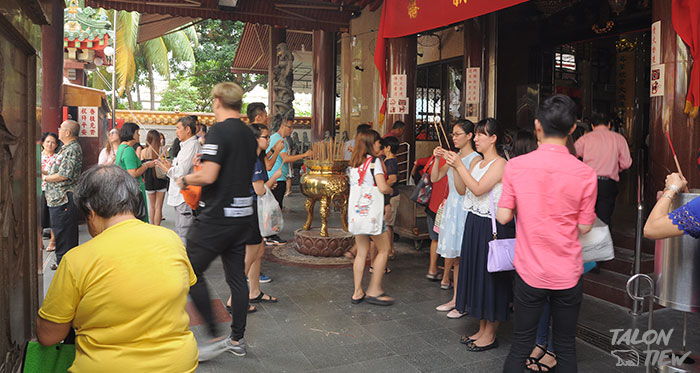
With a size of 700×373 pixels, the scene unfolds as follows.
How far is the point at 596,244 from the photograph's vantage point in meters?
2.53

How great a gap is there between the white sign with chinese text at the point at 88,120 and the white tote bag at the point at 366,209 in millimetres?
6381

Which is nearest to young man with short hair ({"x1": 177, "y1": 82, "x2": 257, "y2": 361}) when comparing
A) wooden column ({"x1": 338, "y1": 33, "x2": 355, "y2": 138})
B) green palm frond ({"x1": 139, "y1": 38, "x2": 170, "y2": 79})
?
wooden column ({"x1": 338, "y1": 33, "x2": 355, "y2": 138})

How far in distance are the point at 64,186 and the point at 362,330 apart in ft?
10.1

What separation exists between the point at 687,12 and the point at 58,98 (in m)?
8.24

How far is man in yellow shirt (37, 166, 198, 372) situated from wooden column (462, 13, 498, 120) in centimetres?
775

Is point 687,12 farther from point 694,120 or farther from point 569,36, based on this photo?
point 569,36

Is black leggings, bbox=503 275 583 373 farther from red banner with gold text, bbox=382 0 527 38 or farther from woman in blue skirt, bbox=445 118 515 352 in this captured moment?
red banner with gold text, bbox=382 0 527 38

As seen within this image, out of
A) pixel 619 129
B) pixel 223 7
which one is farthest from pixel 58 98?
pixel 619 129

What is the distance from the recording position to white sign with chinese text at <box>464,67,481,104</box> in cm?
867

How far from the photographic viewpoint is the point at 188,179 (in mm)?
2977

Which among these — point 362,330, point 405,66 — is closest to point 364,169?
point 362,330

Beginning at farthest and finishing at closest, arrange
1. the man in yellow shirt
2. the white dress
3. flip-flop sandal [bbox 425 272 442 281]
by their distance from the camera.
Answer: flip-flop sandal [bbox 425 272 442 281] → the white dress → the man in yellow shirt

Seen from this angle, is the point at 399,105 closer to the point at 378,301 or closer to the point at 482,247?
the point at 378,301

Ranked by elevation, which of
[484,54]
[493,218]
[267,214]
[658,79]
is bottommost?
[267,214]
